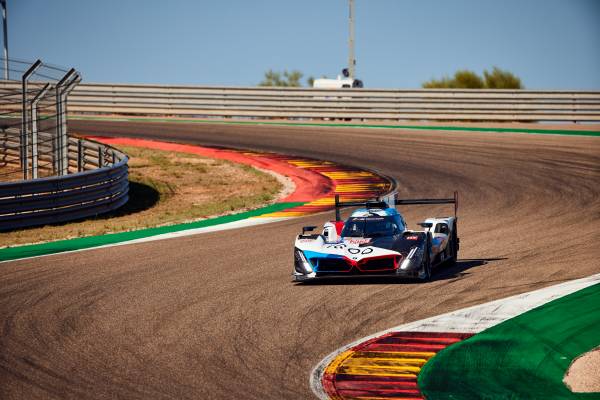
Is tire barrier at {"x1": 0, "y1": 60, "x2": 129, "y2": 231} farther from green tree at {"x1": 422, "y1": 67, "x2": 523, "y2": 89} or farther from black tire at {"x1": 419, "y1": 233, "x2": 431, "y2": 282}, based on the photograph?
green tree at {"x1": 422, "y1": 67, "x2": 523, "y2": 89}

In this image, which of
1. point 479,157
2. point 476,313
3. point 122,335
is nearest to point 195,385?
point 122,335

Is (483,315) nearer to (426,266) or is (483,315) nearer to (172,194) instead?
(426,266)

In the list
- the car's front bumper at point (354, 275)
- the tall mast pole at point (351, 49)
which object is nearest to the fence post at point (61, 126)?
the car's front bumper at point (354, 275)

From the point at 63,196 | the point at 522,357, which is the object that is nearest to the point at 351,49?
the point at 63,196

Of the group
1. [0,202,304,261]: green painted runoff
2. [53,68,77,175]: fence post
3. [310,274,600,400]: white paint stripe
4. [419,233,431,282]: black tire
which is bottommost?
[310,274,600,400]: white paint stripe

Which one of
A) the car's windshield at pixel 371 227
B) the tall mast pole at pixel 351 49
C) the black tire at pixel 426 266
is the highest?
the tall mast pole at pixel 351 49

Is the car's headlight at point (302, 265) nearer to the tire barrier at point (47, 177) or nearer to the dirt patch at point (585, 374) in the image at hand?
the dirt patch at point (585, 374)

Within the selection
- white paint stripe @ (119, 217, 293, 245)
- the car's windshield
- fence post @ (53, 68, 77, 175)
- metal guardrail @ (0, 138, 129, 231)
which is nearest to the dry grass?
metal guardrail @ (0, 138, 129, 231)

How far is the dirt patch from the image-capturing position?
331 inches

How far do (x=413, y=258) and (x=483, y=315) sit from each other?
1.92 m

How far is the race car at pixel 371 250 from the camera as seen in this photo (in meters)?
12.8

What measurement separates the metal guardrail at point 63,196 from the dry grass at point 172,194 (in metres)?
0.24

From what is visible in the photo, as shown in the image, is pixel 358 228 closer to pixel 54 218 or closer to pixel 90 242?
pixel 90 242

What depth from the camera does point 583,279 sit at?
1277 centimetres
